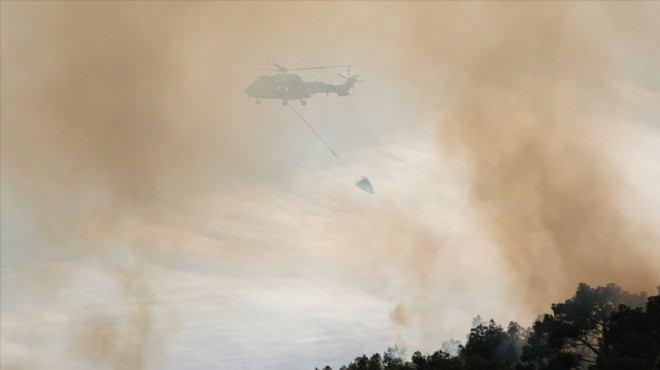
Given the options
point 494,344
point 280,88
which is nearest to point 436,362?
point 494,344

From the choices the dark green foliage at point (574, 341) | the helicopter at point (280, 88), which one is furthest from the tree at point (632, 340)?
the helicopter at point (280, 88)

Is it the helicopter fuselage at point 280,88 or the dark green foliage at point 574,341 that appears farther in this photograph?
the helicopter fuselage at point 280,88

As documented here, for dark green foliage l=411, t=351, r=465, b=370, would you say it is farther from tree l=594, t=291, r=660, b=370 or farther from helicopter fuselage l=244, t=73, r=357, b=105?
helicopter fuselage l=244, t=73, r=357, b=105

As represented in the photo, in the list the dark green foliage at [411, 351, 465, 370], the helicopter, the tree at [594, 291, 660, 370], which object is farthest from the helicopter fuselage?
the tree at [594, 291, 660, 370]

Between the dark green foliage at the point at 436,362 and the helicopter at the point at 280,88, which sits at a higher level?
the helicopter at the point at 280,88

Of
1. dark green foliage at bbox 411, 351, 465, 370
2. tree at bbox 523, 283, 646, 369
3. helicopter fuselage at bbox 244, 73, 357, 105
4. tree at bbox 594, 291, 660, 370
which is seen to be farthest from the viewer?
helicopter fuselage at bbox 244, 73, 357, 105

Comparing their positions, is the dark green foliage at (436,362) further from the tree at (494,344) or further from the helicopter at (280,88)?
the helicopter at (280,88)

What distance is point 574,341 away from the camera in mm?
133000

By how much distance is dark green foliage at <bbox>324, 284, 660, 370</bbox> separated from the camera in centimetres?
11075

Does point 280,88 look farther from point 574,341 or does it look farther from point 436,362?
point 574,341

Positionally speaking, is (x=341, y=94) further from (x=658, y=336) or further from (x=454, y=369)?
(x=658, y=336)

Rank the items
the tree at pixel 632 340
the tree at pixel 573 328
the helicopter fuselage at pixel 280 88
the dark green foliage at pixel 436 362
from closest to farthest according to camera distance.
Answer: the tree at pixel 632 340
the dark green foliage at pixel 436 362
the tree at pixel 573 328
the helicopter fuselage at pixel 280 88

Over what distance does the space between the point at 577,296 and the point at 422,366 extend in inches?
1285

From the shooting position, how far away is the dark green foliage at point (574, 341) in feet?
363
